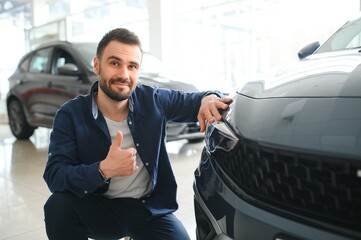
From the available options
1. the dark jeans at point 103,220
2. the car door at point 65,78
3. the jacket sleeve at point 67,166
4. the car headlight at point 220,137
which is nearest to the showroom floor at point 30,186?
the dark jeans at point 103,220

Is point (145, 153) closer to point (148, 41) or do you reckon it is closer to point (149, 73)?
point (149, 73)

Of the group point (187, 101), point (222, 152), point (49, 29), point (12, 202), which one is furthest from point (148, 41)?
point (222, 152)

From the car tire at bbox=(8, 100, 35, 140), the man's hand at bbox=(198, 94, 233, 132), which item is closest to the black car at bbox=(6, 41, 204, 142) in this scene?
the car tire at bbox=(8, 100, 35, 140)

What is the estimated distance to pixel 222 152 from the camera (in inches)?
37.1

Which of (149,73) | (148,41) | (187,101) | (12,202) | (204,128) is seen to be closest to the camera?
(204,128)

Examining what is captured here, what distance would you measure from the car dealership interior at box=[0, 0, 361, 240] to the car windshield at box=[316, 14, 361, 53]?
15 centimetres

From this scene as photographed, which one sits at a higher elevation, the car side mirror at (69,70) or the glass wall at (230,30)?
the glass wall at (230,30)

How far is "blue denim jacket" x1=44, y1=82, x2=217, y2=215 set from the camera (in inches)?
46.4

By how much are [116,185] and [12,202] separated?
1.35 metres

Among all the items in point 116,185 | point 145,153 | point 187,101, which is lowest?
point 116,185

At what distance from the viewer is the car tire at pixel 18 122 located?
4695 millimetres

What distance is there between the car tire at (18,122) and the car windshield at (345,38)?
3.92m

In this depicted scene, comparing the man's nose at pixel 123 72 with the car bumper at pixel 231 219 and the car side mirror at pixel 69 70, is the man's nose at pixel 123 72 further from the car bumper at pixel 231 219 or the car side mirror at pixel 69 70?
the car side mirror at pixel 69 70

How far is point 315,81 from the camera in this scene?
91cm
